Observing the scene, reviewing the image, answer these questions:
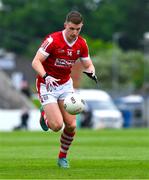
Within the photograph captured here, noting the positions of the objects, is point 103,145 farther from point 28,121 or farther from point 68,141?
point 28,121

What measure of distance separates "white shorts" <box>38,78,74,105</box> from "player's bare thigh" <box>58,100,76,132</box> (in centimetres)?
13

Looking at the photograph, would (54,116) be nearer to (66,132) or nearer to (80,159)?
(66,132)

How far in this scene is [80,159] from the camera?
69.1 ft

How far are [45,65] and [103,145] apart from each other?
360 inches

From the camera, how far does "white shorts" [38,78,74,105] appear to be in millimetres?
18812

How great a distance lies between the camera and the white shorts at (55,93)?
61.7ft

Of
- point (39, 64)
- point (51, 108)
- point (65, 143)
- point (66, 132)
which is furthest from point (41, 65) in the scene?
point (65, 143)

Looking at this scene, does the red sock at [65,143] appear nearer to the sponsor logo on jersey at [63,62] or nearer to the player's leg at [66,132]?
the player's leg at [66,132]

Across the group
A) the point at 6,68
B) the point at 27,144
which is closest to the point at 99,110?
the point at 27,144

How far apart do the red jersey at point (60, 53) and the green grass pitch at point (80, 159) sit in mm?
1605

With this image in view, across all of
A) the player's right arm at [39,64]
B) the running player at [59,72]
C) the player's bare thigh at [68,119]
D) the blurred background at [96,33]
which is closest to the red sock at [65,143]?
the running player at [59,72]

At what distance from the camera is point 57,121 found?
18.6 m

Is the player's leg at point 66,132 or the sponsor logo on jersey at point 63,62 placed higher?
the sponsor logo on jersey at point 63,62

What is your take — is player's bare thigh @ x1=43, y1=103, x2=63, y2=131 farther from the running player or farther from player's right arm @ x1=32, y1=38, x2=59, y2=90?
player's right arm @ x1=32, y1=38, x2=59, y2=90
